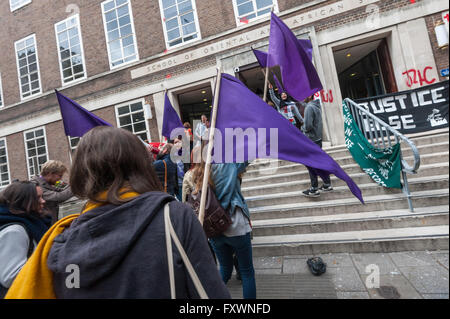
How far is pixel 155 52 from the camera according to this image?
400 inches

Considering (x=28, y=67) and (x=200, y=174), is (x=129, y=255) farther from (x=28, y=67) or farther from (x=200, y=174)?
(x=28, y=67)

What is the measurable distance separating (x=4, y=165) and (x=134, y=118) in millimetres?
8594

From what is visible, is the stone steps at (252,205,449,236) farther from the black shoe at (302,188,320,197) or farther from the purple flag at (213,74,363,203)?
the purple flag at (213,74,363,203)

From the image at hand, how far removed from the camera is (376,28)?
305 inches

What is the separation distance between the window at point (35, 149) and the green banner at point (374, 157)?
13209 mm

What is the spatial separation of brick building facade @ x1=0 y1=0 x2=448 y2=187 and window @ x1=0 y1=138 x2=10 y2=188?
54mm

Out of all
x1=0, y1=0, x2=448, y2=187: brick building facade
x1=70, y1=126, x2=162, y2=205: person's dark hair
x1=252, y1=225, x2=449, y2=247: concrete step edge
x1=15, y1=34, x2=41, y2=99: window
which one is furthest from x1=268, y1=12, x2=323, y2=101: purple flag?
x1=15, y1=34, x2=41, y2=99: window

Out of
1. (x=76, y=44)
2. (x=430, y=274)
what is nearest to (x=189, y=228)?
(x=430, y=274)

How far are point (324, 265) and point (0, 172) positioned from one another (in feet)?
55.4

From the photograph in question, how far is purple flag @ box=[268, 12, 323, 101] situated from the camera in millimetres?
2771

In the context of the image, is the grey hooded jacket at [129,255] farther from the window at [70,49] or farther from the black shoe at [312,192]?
the window at [70,49]

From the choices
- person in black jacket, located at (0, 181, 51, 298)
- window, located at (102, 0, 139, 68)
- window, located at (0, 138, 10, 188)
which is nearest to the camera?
person in black jacket, located at (0, 181, 51, 298)

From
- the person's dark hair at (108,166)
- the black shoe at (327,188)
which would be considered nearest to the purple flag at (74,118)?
the person's dark hair at (108,166)

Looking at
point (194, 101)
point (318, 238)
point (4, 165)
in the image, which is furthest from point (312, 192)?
point (4, 165)
